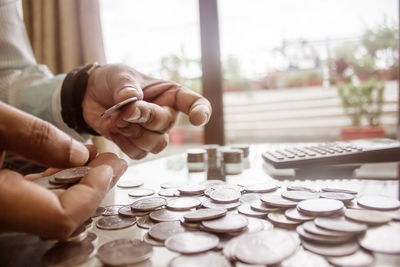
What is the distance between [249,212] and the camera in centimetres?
37

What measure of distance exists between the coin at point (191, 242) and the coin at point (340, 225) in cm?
12

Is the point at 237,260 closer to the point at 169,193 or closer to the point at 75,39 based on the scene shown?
the point at 169,193

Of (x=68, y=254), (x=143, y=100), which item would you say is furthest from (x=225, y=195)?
(x=143, y=100)

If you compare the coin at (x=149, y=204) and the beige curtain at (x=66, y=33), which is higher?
the beige curtain at (x=66, y=33)

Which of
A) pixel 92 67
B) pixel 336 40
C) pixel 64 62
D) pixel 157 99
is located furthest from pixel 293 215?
pixel 336 40

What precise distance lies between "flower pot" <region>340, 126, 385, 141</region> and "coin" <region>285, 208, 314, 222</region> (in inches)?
86.9

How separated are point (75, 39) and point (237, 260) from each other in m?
1.43

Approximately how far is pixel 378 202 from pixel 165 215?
11.6 inches

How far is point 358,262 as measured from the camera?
9.0 inches

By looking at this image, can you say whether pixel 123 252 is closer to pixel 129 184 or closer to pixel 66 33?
pixel 129 184

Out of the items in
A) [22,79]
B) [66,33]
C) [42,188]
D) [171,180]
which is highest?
[66,33]

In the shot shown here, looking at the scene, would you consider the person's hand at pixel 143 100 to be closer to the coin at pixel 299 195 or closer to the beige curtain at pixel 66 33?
the coin at pixel 299 195

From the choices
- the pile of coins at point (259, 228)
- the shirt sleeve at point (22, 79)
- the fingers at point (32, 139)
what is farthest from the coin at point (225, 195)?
the shirt sleeve at point (22, 79)

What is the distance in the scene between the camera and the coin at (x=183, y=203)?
39 centimetres
